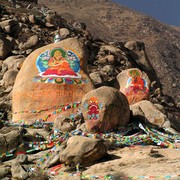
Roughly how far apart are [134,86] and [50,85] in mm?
3678

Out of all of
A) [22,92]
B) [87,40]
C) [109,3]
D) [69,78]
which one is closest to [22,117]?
[22,92]

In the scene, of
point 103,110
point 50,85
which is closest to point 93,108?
point 103,110

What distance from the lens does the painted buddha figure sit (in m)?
11.9

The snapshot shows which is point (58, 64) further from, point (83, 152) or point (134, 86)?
point (83, 152)

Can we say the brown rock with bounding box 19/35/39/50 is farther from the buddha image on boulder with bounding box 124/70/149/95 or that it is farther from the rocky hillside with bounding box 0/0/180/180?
the buddha image on boulder with bounding box 124/70/149/95

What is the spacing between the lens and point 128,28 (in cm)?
7675

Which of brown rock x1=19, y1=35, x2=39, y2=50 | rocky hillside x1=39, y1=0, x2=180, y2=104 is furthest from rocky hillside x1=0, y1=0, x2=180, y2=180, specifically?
rocky hillside x1=39, y1=0, x2=180, y2=104

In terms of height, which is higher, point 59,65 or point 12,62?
point 59,65

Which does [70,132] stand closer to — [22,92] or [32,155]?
[32,155]

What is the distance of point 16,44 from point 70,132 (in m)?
15.3

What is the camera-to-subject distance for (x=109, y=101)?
9531mm

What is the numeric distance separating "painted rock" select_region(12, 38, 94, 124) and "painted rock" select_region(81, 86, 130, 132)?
1.77 meters

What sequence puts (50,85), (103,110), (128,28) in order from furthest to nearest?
(128,28)
(50,85)
(103,110)

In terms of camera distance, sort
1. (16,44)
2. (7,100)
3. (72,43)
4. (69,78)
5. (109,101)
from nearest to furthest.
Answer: (109,101) → (69,78) → (72,43) → (7,100) → (16,44)
